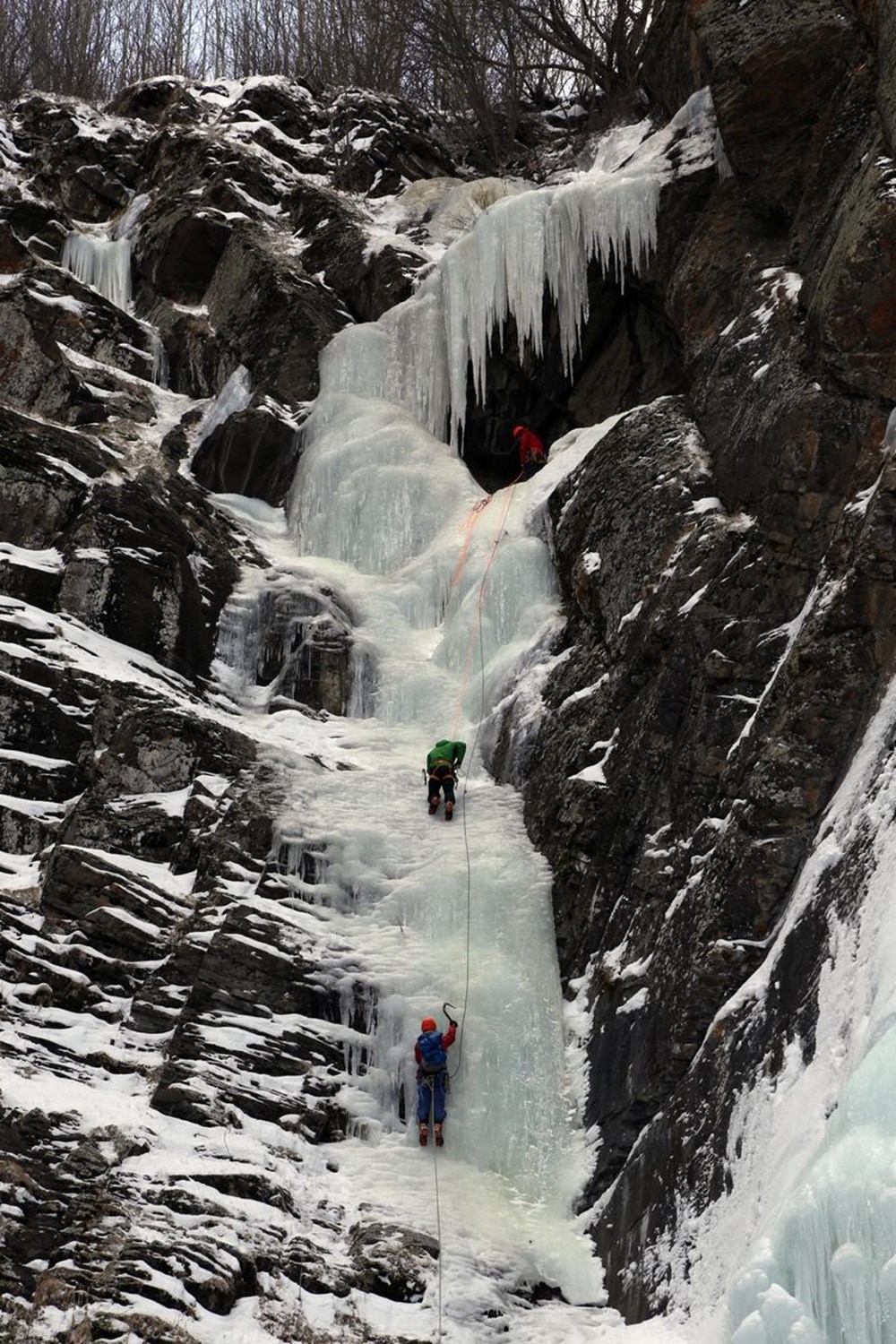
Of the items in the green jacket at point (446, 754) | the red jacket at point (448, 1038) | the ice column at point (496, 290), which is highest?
the ice column at point (496, 290)

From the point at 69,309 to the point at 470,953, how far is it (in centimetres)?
1266

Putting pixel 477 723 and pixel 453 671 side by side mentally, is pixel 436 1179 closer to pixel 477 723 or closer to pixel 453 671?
pixel 477 723

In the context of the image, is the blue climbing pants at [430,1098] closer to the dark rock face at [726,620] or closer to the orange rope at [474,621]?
the dark rock face at [726,620]

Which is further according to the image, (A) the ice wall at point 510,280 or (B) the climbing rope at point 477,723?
(A) the ice wall at point 510,280

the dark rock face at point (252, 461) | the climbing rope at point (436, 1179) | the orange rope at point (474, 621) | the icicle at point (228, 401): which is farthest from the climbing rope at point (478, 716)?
the icicle at point (228, 401)

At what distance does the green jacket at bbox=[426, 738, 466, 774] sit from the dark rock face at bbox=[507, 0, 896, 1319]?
2.59 feet

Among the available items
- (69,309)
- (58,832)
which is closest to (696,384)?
(58,832)

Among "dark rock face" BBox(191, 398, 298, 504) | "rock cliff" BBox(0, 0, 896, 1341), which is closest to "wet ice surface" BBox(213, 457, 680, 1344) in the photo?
"rock cliff" BBox(0, 0, 896, 1341)

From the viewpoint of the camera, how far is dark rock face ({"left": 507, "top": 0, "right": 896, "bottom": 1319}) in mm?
9203

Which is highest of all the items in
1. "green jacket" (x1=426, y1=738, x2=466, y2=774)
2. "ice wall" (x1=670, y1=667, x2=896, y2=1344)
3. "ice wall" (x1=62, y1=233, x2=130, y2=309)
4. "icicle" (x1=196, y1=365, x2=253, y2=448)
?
"ice wall" (x1=62, y1=233, x2=130, y2=309)

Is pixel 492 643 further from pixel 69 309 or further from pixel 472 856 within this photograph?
pixel 69 309

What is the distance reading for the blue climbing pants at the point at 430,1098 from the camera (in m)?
10.7

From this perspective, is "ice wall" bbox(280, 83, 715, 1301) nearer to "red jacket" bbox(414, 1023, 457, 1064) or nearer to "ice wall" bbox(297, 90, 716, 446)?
"ice wall" bbox(297, 90, 716, 446)

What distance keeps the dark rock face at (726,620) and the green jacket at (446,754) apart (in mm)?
789
